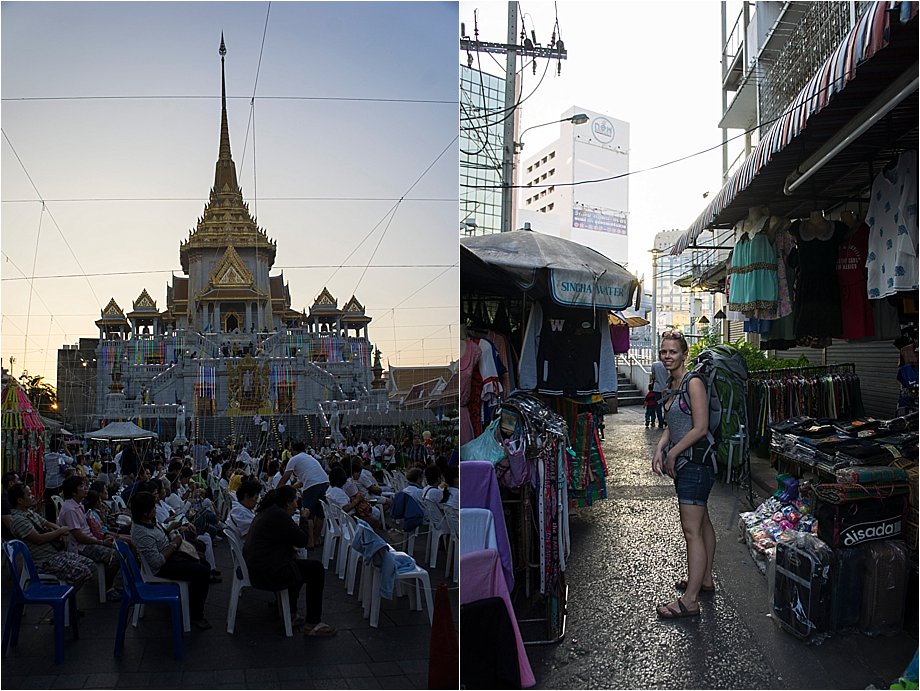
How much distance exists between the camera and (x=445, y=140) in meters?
3.12

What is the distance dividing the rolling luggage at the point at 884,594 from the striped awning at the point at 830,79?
2.10 metres

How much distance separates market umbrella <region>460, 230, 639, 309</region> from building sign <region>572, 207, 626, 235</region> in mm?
48693

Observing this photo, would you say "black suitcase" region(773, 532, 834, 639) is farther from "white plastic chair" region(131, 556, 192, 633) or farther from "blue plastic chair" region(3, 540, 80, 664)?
"blue plastic chair" region(3, 540, 80, 664)

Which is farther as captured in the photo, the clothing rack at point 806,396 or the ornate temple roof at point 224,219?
the clothing rack at point 806,396

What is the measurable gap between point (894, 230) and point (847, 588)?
6.04 feet

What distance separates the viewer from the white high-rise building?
5206 cm

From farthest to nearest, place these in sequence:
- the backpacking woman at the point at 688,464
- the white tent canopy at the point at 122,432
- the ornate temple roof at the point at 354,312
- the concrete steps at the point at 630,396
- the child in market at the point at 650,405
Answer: the concrete steps at the point at 630,396
the child in market at the point at 650,405
the backpacking woman at the point at 688,464
the ornate temple roof at the point at 354,312
the white tent canopy at the point at 122,432

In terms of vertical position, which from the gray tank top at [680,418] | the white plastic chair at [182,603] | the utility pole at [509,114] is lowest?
the white plastic chair at [182,603]

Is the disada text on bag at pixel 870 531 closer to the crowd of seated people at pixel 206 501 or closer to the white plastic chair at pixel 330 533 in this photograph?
the crowd of seated people at pixel 206 501

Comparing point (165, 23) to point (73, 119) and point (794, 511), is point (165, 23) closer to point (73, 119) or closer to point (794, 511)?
point (73, 119)

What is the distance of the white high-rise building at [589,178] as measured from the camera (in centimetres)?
5206

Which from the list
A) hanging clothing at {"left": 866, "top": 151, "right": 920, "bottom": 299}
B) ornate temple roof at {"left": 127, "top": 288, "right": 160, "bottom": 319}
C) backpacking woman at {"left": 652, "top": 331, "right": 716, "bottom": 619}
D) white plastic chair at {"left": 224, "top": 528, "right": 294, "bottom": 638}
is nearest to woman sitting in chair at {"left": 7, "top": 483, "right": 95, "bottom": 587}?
white plastic chair at {"left": 224, "top": 528, "right": 294, "bottom": 638}

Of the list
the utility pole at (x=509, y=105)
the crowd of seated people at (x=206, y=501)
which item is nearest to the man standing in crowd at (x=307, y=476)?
the crowd of seated people at (x=206, y=501)

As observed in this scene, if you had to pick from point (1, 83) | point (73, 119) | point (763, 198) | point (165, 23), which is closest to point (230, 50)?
point (165, 23)
